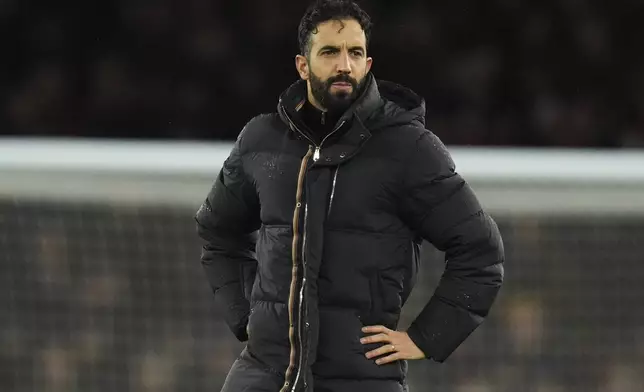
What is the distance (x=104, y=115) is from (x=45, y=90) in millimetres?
253

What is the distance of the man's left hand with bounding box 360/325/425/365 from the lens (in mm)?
1712

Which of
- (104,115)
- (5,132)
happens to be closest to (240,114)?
(104,115)

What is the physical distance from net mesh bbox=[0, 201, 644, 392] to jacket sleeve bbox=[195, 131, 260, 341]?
116 centimetres

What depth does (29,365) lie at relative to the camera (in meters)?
3.10

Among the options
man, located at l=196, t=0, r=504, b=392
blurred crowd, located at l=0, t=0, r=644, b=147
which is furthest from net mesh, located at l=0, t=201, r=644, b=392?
man, located at l=196, t=0, r=504, b=392

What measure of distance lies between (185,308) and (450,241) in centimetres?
153

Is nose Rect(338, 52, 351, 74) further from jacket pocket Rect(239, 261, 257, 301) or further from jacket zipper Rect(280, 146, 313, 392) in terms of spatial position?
jacket pocket Rect(239, 261, 257, 301)

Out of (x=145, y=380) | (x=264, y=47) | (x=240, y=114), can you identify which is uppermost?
(x=264, y=47)

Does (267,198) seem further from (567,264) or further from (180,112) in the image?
(180,112)

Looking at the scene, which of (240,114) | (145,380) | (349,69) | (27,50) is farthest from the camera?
(27,50)

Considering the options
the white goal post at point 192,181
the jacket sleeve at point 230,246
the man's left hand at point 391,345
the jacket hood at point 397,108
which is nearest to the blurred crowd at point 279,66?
the white goal post at point 192,181

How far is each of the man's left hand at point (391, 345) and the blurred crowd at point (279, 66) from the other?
240cm

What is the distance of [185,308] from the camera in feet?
10.2

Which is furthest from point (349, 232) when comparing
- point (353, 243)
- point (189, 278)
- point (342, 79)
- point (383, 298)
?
point (189, 278)
